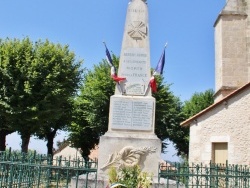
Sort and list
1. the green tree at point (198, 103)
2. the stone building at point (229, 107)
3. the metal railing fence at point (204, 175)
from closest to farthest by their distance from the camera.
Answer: the metal railing fence at point (204, 175)
the stone building at point (229, 107)
the green tree at point (198, 103)

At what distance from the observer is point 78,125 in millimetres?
25250

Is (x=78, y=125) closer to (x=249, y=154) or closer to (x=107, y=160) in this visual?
(x=249, y=154)

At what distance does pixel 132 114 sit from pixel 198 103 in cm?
2453

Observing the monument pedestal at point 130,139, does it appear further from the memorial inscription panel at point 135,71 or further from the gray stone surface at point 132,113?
the memorial inscription panel at point 135,71

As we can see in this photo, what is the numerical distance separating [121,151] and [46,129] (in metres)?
17.0

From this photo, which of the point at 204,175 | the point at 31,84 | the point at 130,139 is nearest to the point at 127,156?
the point at 130,139

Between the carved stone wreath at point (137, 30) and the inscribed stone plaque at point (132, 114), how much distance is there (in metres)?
1.61

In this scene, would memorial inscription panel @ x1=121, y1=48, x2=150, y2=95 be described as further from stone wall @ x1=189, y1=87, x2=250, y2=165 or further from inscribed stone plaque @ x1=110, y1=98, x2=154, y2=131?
stone wall @ x1=189, y1=87, x2=250, y2=165

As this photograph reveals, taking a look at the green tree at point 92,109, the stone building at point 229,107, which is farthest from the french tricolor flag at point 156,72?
the green tree at point 92,109

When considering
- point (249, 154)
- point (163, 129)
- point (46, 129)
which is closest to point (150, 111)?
point (249, 154)

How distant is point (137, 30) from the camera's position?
27.9ft

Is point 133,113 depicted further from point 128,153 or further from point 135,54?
point 135,54

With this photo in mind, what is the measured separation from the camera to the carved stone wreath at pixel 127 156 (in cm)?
755

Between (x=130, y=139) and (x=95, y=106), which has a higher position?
(x=95, y=106)
